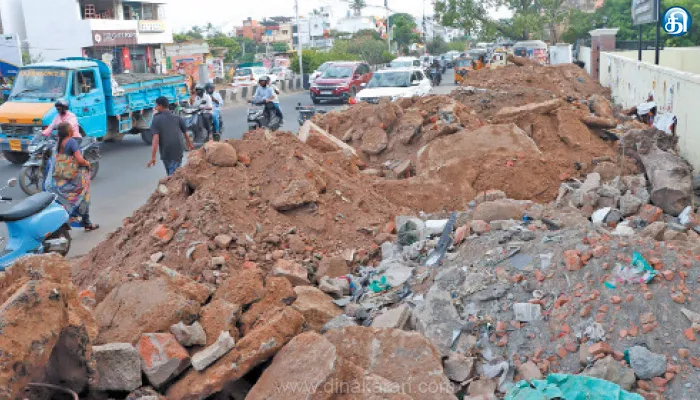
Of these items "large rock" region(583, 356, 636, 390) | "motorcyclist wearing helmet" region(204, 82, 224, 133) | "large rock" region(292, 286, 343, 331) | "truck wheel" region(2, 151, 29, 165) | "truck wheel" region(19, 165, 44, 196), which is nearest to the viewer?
"large rock" region(583, 356, 636, 390)

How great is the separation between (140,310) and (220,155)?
3.54 metres

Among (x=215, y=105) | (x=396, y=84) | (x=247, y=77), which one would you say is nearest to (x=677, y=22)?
(x=396, y=84)

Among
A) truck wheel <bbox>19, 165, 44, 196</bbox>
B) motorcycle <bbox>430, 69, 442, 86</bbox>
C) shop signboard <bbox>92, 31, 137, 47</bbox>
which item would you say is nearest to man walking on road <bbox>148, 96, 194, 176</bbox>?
truck wheel <bbox>19, 165, 44, 196</bbox>

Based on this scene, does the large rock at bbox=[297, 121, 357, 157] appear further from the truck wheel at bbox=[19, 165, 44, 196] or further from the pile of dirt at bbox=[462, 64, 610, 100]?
the pile of dirt at bbox=[462, 64, 610, 100]

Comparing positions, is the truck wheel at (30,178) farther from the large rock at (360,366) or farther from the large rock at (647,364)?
the large rock at (647,364)

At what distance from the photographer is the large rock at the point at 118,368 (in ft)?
14.0

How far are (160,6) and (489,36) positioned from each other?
964 inches

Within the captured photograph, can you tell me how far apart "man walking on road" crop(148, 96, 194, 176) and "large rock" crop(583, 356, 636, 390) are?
24.8 feet

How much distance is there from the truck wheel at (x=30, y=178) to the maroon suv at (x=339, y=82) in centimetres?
1779

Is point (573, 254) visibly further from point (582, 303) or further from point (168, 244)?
point (168, 244)

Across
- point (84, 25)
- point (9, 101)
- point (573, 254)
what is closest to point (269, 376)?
point (573, 254)

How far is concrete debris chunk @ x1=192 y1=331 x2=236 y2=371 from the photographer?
4.42m

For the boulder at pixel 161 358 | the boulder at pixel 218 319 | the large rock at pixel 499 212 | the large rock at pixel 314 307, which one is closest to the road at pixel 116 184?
the large rock at pixel 314 307

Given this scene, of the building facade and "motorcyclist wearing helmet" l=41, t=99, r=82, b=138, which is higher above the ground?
the building facade
